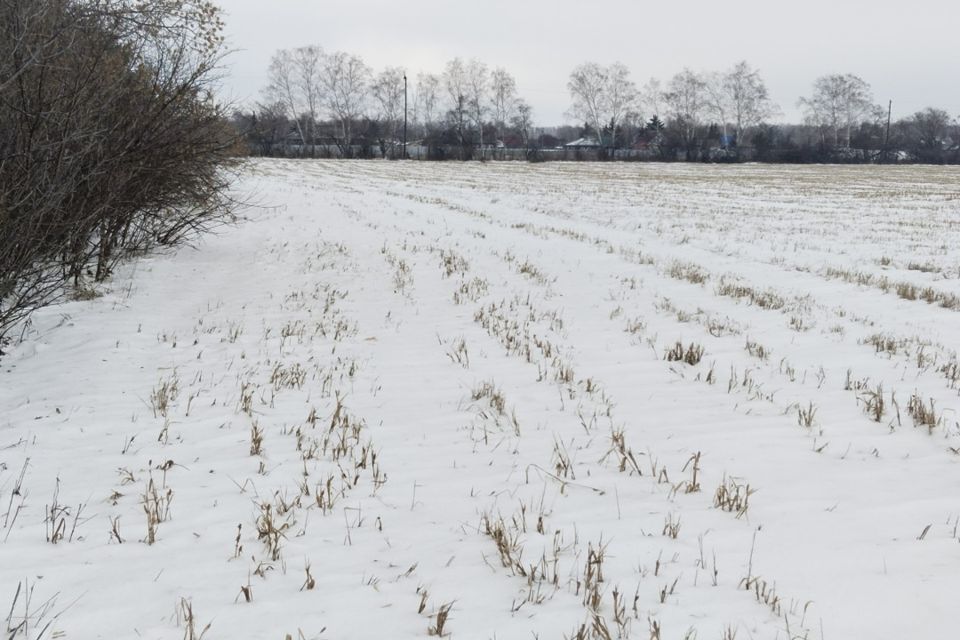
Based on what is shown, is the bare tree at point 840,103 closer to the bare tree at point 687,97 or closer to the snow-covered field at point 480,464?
the bare tree at point 687,97

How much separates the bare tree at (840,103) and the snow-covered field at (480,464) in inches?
3972

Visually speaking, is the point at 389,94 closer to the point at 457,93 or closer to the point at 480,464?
the point at 457,93

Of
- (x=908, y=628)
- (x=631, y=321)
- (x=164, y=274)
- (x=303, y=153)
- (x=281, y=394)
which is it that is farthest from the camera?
(x=303, y=153)

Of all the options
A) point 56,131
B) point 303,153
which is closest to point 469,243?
point 56,131

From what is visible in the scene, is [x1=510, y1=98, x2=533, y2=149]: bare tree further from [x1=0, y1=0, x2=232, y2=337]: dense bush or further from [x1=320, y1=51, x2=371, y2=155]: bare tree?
[x1=0, y1=0, x2=232, y2=337]: dense bush

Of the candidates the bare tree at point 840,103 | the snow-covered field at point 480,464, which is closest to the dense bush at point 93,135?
the snow-covered field at point 480,464

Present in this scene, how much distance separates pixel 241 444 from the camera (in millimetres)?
3850

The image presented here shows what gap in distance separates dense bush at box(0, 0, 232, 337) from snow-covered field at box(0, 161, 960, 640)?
86 centimetres

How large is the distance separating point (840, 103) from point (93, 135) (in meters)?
108

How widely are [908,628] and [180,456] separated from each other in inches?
141

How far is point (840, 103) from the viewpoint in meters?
92.5

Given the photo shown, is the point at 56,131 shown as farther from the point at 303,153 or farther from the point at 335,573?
the point at 303,153

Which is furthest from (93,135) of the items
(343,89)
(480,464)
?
(343,89)

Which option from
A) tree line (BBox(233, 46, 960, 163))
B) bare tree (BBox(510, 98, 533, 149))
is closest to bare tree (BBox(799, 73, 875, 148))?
tree line (BBox(233, 46, 960, 163))
